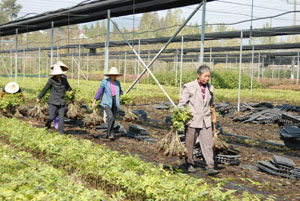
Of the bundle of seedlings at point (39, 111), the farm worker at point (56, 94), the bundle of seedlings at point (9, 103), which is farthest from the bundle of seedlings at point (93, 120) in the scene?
the bundle of seedlings at point (9, 103)

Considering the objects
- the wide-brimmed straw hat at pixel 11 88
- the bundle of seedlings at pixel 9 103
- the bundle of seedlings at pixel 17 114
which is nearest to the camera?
the bundle of seedlings at pixel 9 103

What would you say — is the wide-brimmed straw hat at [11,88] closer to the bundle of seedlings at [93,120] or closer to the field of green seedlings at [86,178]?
the bundle of seedlings at [93,120]

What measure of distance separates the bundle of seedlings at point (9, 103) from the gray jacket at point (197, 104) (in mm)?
5948

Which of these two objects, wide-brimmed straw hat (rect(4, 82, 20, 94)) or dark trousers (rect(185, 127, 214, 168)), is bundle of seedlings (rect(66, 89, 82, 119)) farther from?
dark trousers (rect(185, 127, 214, 168))

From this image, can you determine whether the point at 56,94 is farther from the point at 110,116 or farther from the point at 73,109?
the point at 73,109

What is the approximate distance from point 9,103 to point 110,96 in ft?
10.7

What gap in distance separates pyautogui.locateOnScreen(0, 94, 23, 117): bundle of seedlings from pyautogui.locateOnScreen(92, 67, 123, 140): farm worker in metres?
2.72

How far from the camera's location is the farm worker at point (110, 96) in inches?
334

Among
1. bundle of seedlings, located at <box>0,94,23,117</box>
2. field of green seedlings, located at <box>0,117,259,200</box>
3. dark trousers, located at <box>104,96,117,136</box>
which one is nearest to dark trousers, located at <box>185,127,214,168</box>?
field of green seedlings, located at <box>0,117,259,200</box>

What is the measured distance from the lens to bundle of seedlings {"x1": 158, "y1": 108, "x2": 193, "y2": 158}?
5.72m

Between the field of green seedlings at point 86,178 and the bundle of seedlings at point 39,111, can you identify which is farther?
the bundle of seedlings at point 39,111

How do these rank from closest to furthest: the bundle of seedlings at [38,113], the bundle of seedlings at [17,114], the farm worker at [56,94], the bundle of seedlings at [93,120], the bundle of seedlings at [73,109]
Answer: the farm worker at [56,94], the bundle of seedlings at [93,120], the bundle of seedlings at [73,109], the bundle of seedlings at [38,113], the bundle of seedlings at [17,114]

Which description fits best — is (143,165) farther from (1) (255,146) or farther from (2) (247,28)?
(2) (247,28)

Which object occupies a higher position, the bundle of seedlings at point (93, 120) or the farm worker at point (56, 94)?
the farm worker at point (56, 94)
